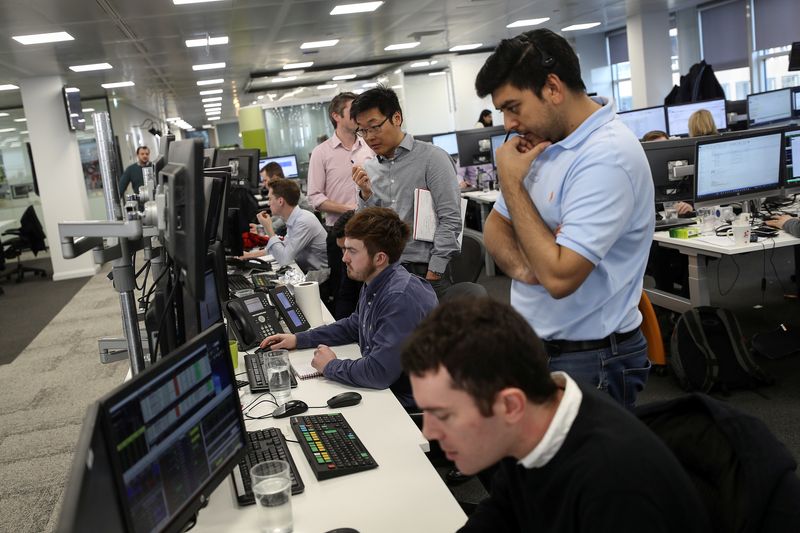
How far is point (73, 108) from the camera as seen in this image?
9.73 metres

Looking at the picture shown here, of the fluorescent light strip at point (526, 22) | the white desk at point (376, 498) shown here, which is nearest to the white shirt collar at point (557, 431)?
the white desk at point (376, 498)

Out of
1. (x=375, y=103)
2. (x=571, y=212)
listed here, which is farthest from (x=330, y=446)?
(x=375, y=103)

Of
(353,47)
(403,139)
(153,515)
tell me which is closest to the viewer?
(153,515)

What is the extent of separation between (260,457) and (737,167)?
3.59 metres

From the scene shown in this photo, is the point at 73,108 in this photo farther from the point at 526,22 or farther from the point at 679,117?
the point at 679,117

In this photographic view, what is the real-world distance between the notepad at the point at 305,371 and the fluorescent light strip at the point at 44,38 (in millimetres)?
5833

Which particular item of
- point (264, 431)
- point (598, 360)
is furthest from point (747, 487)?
point (264, 431)

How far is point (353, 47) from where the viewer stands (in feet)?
36.9

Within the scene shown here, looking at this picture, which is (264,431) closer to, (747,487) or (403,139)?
(747,487)

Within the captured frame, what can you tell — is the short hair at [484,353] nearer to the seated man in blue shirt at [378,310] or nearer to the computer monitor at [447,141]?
the seated man in blue shirt at [378,310]

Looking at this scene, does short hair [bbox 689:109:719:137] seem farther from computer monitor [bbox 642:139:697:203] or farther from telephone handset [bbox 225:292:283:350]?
telephone handset [bbox 225:292:283:350]

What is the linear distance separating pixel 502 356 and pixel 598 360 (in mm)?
842

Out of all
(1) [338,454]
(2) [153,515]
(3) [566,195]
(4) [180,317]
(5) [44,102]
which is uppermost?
(5) [44,102]

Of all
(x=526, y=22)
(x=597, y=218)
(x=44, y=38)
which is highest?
(x=526, y=22)
